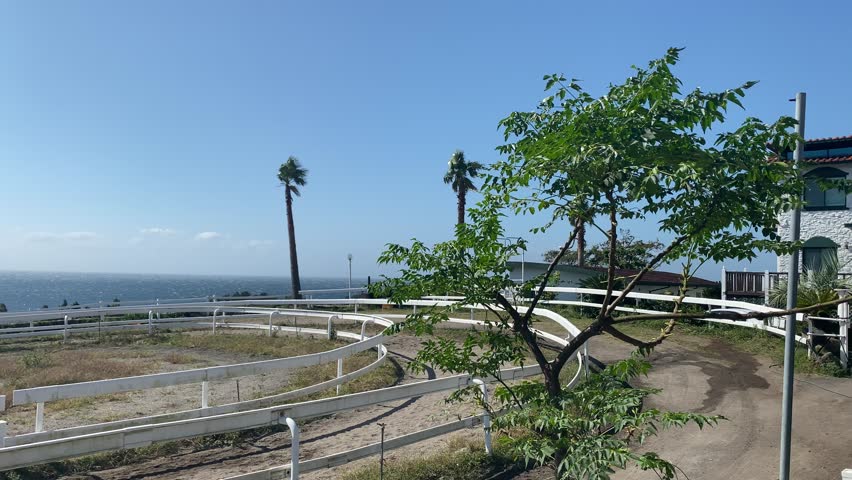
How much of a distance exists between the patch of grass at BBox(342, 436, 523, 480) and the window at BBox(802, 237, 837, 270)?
61.6ft

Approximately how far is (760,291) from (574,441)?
20.4m

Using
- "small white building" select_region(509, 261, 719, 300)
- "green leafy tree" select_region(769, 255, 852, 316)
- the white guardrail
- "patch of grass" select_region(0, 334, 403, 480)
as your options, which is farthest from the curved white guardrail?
"small white building" select_region(509, 261, 719, 300)

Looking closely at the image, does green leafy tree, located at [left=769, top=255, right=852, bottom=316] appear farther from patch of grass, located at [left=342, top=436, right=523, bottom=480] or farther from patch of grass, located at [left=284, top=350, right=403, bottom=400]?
patch of grass, located at [left=284, top=350, right=403, bottom=400]

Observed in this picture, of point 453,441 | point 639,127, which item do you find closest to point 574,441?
point 639,127

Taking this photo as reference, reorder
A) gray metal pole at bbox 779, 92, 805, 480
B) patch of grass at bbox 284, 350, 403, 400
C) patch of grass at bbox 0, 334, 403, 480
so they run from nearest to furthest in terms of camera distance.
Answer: gray metal pole at bbox 779, 92, 805, 480
patch of grass at bbox 0, 334, 403, 480
patch of grass at bbox 284, 350, 403, 400

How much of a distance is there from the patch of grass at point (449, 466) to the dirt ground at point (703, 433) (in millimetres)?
326

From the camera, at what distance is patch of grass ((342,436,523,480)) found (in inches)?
275

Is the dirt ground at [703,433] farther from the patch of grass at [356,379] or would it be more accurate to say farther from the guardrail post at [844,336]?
the guardrail post at [844,336]

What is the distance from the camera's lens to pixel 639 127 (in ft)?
13.4

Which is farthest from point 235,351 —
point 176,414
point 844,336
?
point 844,336

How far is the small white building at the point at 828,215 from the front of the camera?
21156 millimetres

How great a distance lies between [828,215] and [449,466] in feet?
67.9

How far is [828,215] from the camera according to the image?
21719mm

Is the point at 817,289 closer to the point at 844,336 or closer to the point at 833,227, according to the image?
the point at 844,336
